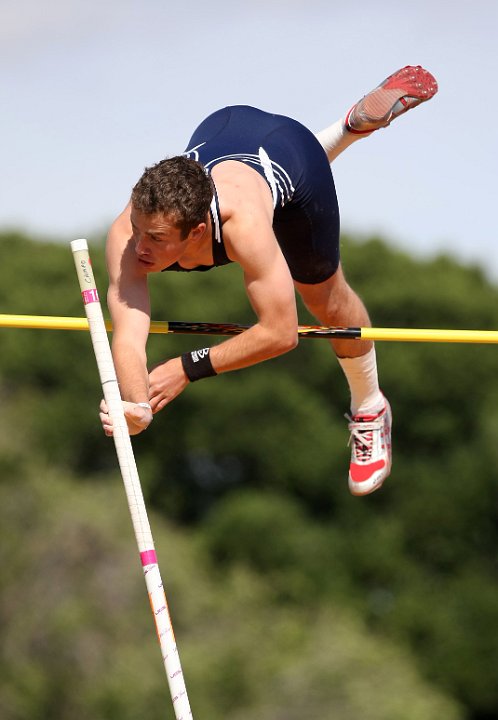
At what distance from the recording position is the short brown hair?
6.20 meters

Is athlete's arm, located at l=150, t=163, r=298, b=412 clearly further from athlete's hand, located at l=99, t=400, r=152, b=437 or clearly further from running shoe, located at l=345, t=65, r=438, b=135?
running shoe, located at l=345, t=65, r=438, b=135

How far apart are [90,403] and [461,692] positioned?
28.5ft

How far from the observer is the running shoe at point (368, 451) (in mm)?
8008

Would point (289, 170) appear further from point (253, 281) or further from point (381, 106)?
point (381, 106)

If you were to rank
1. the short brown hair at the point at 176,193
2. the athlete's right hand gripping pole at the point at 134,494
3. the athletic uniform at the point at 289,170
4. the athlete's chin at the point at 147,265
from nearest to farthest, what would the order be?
the athlete's right hand gripping pole at the point at 134,494 → the short brown hair at the point at 176,193 → the athlete's chin at the point at 147,265 → the athletic uniform at the point at 289,170

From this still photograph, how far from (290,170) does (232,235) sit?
58 cm

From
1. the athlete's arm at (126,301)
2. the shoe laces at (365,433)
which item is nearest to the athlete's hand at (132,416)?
the athlete's arm at (126,301)

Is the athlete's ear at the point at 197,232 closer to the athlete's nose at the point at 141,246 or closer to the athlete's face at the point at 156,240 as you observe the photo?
the athlete's face at the point at 156,240

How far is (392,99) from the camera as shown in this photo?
738cm

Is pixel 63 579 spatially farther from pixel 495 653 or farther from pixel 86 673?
pixel 495 653

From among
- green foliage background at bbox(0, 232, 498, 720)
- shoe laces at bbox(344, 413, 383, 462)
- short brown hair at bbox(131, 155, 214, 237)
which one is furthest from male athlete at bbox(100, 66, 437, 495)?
green foliage background at bbox(0, 232, 498, 720)

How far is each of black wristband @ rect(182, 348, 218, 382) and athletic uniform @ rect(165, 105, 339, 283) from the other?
38 centimetres

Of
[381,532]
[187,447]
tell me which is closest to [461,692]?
[381,532]

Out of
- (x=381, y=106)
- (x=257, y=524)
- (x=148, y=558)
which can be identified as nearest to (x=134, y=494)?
(x=148, y=558)
